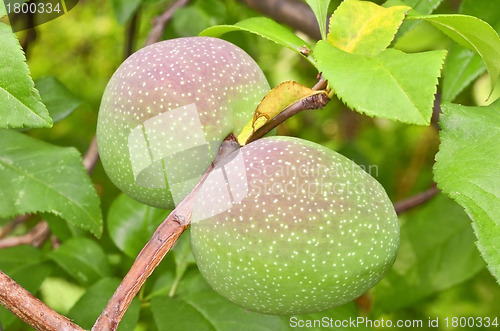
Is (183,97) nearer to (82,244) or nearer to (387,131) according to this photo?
(82,244)

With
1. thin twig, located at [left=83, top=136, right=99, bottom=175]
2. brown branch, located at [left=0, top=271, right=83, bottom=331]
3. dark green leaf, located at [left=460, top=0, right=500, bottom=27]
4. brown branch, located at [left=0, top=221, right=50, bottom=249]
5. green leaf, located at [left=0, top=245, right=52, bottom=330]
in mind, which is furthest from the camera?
brown branch, located at [left=0, top=221, right=50, bottom=249]

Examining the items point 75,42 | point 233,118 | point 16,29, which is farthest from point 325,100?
point 75,42

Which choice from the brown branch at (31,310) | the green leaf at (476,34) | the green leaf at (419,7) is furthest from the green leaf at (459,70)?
the brown branch at (31,310)

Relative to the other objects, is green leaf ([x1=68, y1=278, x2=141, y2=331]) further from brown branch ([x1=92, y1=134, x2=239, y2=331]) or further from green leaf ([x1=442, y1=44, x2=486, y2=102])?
green leaf ([x1=442, y1=44, x2=486, y2=102])

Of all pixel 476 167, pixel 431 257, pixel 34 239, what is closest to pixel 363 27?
pixel 476 167

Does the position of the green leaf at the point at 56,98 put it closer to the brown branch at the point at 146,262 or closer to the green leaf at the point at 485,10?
the brown branch at the point at 146,262

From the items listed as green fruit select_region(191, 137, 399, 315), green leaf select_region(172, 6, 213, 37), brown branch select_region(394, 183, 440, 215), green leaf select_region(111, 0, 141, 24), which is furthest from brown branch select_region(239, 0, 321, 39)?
green fruit select_region(191, 137, 399, 315)

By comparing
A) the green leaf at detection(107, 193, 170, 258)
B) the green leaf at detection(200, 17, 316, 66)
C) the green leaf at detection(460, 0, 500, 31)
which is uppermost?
the green leaf at detection(200, 17, 316, 66)
